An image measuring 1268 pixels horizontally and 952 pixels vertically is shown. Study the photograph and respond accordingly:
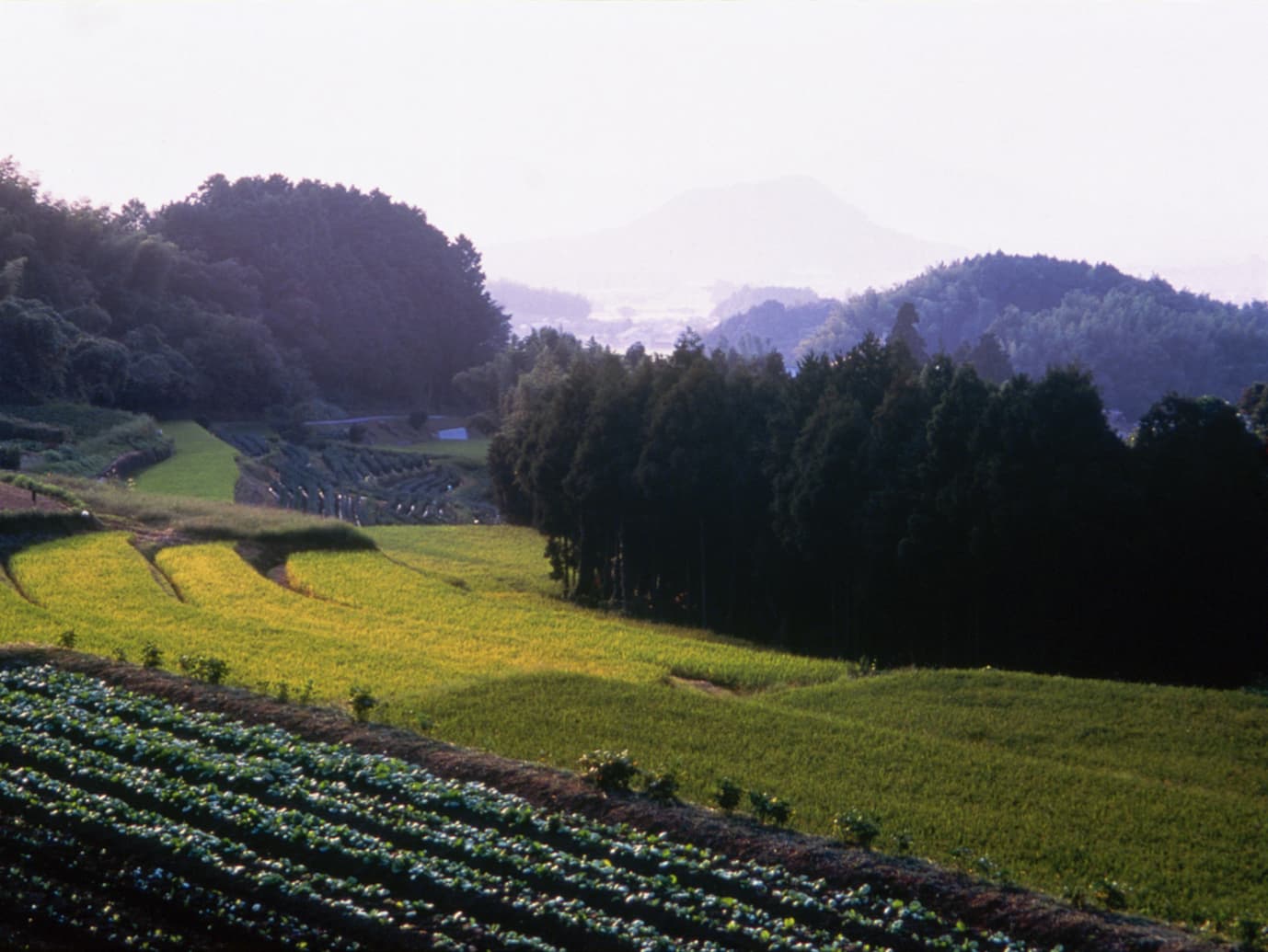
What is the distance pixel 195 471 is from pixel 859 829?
34837 millimetres

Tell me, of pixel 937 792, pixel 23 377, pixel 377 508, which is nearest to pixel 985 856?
pixel 937 792

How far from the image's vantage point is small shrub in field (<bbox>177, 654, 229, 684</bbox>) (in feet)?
45.5

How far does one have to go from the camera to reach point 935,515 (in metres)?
21.9

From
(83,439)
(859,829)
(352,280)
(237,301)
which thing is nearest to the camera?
(859,829)

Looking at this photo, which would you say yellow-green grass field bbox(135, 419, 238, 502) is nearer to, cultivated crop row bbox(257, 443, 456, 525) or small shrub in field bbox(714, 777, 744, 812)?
cultivated crop row bbox(257, 443, 456, 525)

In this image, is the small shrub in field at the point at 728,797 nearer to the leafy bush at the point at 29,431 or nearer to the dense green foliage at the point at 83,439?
the dense green foliage at the point at 83,439

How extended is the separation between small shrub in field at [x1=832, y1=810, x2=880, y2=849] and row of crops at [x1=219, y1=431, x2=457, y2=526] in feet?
111

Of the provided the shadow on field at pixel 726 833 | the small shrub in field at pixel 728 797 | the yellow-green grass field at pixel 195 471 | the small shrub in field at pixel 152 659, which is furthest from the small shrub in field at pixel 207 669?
the yellow-green grass field at pixel 195 471

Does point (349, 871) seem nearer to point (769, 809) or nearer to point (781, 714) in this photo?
point (769, 809)

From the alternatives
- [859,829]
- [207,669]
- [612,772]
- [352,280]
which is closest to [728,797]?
[612,772]

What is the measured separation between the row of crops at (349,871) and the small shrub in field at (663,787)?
0.77 m

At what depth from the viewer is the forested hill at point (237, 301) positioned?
48.8m

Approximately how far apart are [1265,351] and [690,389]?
61.2 metres

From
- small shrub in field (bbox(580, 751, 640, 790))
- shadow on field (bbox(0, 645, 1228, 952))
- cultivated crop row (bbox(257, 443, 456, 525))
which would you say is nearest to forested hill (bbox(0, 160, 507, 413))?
cultivated crop row (bbox(257, 443, 456, 525))
